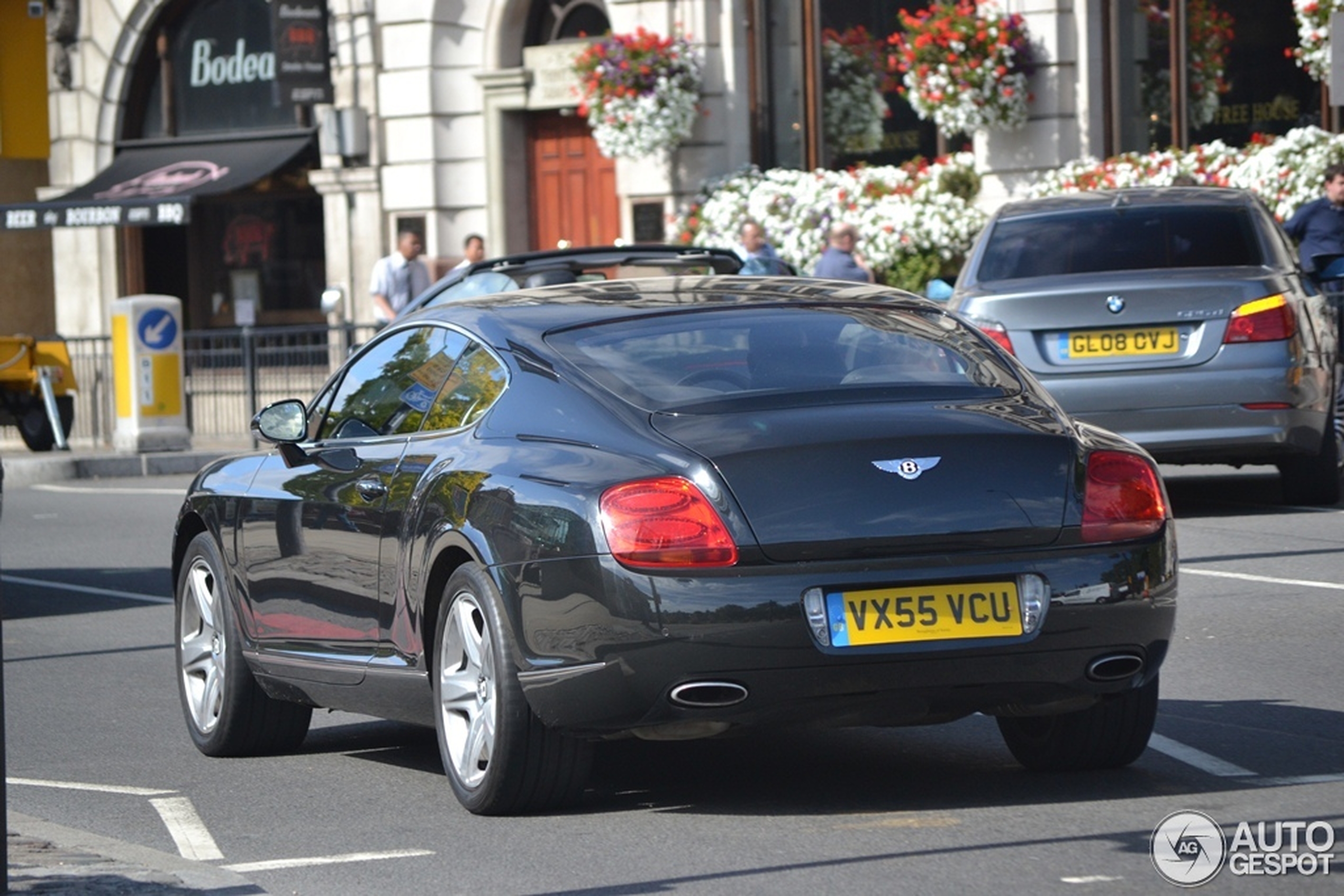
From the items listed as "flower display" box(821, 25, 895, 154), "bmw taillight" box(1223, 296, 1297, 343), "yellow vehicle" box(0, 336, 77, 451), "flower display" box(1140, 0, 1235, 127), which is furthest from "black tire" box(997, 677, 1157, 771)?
"flower display" box(821, 25, 895, 154)

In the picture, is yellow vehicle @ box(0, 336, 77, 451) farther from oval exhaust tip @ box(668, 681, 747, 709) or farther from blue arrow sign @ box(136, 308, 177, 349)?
oval exhaust tip @ box(668, 681, 747, 709)

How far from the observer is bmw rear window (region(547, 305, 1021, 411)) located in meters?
6.13

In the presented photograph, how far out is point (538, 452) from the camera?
19.8ft

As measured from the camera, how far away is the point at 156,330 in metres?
23.0

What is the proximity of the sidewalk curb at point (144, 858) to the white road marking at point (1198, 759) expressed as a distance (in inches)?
102

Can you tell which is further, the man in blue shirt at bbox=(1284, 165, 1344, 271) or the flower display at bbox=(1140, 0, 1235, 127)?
the flower display at bbox=(1140, 0, 1235, 127)

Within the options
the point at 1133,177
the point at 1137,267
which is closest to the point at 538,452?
the point at 1137,267

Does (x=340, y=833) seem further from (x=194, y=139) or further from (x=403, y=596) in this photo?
(x=194, y=139)

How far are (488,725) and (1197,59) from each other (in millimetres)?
17354

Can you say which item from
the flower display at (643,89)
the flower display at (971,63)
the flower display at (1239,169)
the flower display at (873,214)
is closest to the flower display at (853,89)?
the flower display at (873,214)

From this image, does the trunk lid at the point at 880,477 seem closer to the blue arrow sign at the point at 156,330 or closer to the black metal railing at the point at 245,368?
the black metal railing at the point at 245,368

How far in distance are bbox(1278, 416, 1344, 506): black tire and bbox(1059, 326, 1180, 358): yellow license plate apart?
106cm

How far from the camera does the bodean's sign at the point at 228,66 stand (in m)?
29.0

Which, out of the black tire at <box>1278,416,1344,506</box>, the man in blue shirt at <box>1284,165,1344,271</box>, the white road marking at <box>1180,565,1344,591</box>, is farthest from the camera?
the man in blue shirt at <box>1284,165,1344,271</box>
